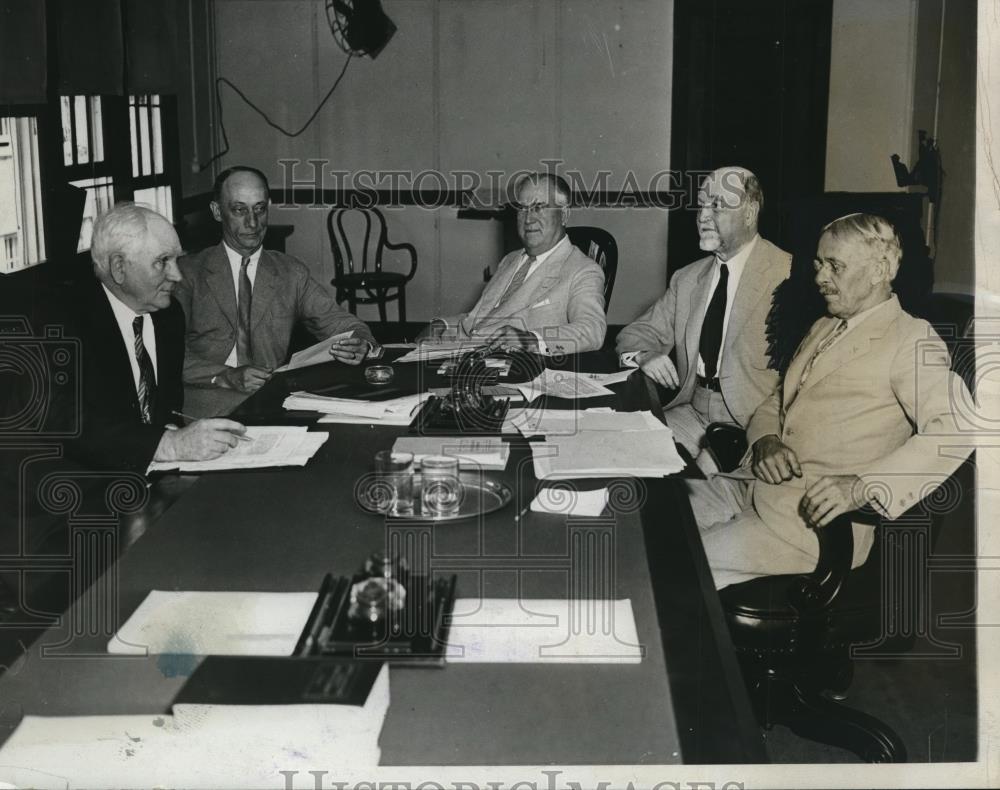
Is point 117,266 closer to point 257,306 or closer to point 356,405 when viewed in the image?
point 356,405

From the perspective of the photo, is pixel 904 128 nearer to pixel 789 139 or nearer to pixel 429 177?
pixel 789 139

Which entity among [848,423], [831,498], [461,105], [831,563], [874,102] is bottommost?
[831,563]

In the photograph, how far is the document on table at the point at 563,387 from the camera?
8.27ft

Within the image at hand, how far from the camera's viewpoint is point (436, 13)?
7.16 metres

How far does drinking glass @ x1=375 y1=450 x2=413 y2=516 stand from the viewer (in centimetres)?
168

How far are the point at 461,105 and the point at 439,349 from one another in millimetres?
4581

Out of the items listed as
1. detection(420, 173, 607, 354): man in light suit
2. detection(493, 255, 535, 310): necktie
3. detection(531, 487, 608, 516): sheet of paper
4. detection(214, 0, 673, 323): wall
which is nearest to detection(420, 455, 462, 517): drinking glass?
detection(531, 487, 608, 516): sheet of paper

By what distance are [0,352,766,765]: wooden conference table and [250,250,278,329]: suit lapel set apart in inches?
59.1

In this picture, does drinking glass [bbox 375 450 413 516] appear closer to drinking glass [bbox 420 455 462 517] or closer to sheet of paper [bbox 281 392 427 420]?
drinking glass [bbox 420 455 462 517]

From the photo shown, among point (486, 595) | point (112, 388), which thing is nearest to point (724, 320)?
point (112, 388)

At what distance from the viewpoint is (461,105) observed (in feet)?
23.8

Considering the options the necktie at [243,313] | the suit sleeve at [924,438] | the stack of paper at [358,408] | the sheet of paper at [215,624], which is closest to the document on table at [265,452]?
the stack of paper at [358,408]

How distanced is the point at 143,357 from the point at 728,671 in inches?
74.1

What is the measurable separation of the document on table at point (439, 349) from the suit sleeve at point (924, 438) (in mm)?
1287
